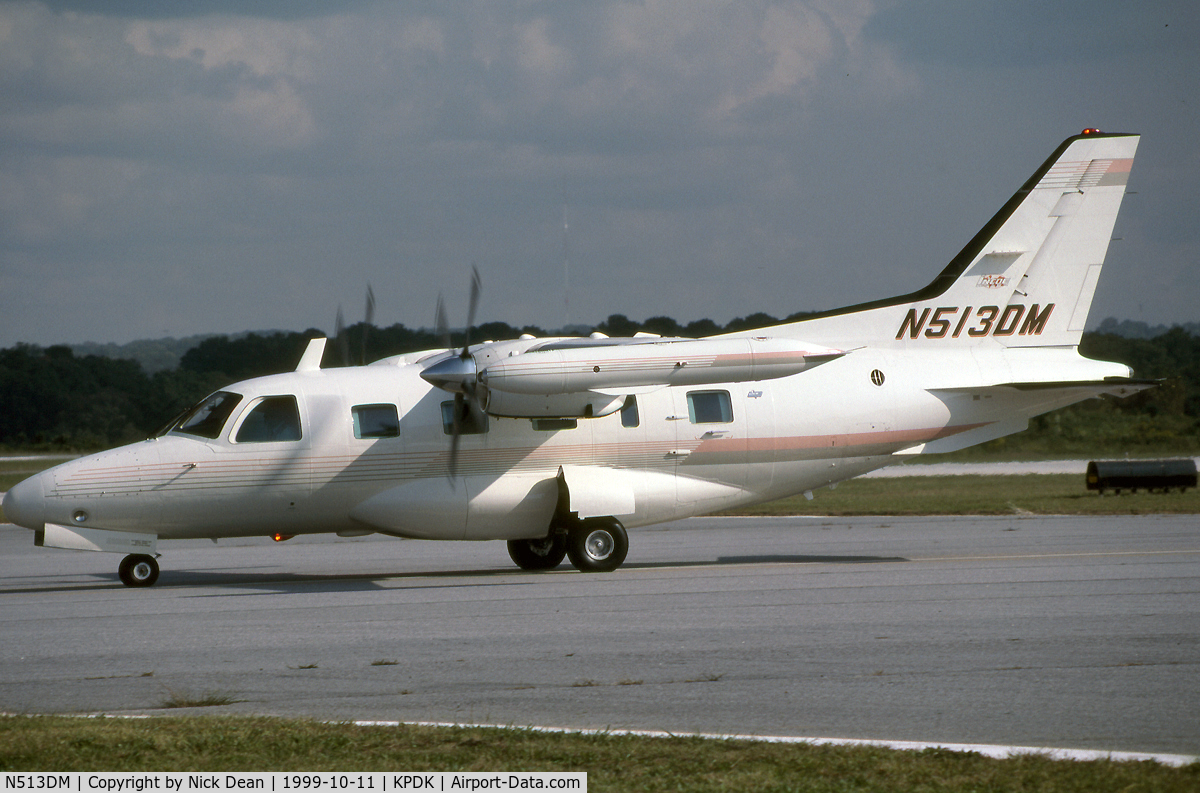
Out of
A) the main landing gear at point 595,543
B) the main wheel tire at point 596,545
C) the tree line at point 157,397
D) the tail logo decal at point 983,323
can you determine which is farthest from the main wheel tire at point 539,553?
the tree line at point 157,397

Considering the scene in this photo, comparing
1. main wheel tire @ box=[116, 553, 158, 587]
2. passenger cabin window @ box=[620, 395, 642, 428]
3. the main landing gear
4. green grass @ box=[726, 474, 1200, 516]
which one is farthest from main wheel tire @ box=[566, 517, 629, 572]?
green grass @ box=[726, 474, 1200, 516]

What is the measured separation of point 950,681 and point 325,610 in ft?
26.0

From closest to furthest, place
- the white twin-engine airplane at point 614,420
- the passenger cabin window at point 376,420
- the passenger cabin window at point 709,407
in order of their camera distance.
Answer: the white twin-engine airplane at point 614,420 → the passenger cabin window at point 376,420 → the passenger cabin window at point 709,407

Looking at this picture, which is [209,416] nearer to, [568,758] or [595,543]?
[595,543]

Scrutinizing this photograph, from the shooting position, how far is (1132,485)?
109 ft

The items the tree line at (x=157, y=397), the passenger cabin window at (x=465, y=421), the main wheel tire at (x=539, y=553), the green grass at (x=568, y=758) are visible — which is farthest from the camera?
the tree line at (x=157, y=397)

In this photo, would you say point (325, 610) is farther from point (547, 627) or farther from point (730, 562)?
point (730, 562)

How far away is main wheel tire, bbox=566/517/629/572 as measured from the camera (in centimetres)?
1767

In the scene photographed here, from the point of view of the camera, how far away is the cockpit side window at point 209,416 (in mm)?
16969

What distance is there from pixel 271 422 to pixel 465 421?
2878 millimetres

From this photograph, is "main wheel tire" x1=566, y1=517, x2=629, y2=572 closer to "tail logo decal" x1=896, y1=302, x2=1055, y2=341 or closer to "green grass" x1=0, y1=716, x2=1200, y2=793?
"tail logo decal" x1=896, y1=302, x2=1055, y2=341
